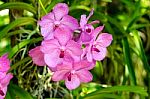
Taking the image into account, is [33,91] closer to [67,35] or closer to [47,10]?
[47,10]

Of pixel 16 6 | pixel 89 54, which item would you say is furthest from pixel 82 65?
pixel 16 6

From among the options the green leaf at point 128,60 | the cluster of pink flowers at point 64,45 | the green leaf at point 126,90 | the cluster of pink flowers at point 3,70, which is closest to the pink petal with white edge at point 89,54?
the cluster of pink flowers at point 64,45

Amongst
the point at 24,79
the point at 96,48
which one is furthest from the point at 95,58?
the point at 24,79

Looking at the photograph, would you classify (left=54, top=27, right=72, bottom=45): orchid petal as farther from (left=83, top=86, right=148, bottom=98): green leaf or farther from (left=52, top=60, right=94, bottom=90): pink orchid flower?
(left=83, top=86, right=148, bottom=98): green leaf

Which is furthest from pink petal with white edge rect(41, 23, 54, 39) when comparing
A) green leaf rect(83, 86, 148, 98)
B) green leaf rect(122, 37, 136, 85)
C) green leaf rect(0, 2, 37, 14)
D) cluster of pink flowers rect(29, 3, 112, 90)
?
green leaf rect(122, 37, 136, 85)

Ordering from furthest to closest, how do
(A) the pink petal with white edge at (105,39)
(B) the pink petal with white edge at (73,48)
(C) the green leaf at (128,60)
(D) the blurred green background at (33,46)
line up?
(C) the green leaf at (128,60), (D) the blurred green background at (33,46), (A) the pink petal with white edge at (105,39), (B) the pink petal with white edge at (73,48)

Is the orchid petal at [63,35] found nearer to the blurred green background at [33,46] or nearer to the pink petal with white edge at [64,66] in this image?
Result: the pink petal with white edge at [64,66]
